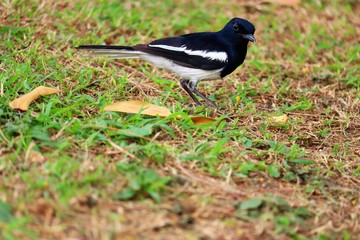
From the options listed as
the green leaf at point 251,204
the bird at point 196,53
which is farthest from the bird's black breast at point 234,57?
the green leaf at point 251,204

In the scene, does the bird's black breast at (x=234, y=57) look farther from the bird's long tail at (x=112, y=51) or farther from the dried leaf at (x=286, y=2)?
the dried leaf at (x=286, y=2)

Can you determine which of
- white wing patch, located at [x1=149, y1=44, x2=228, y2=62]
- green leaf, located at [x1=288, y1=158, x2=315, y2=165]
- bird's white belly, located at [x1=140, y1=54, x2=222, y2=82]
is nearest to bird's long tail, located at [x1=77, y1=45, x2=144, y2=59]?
bird's white belly, located at [x1=140, y1=54, x2=222, y2=82]

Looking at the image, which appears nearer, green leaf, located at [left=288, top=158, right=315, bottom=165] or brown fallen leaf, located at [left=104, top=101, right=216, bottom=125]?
green leaf, located at [left=288, top=158, right=315, bottom=165]

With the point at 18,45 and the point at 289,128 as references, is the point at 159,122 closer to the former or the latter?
the point at 289,128

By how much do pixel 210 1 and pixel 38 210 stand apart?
5362mm

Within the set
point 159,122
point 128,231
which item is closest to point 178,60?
point 159,122

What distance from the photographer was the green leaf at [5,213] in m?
→ 3.08

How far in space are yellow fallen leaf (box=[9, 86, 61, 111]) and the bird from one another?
60 cm

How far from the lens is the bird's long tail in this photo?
5.26 m

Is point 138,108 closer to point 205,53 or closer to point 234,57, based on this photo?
point 205,53

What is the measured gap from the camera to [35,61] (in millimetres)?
5520

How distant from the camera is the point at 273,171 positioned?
13.4 feet

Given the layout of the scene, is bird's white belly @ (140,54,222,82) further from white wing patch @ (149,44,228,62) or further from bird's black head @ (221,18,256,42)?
bird's black head @ (221,18,256,42)

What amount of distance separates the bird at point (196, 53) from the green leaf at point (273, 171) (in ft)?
4.26
